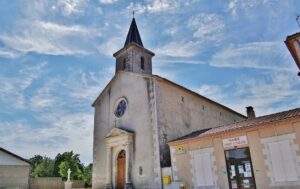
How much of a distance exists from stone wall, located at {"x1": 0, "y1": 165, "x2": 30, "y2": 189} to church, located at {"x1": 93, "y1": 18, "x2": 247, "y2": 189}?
17.9 ft

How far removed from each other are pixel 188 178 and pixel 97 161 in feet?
29.4

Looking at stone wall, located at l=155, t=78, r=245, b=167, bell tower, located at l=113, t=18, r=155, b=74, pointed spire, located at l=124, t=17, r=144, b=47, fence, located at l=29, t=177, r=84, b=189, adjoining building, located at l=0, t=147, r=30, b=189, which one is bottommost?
fence, located at l=29, t=177, r=84, b=189

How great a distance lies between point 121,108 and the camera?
21.2 m

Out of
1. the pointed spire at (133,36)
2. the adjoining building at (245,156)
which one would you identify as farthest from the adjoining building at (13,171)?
the pointed spire at (133,36)

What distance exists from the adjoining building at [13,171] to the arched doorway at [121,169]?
25.3ft

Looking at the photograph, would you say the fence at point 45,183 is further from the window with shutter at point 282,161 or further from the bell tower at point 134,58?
the window with shutter at point 282,161

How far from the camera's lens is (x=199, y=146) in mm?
15289

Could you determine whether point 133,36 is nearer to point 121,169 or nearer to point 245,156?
point 121,169

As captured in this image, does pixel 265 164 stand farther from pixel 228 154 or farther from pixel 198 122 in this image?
pixel 198 122

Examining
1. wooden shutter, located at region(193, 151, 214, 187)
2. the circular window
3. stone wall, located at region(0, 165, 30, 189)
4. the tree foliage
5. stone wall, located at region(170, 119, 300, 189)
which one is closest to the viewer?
stone wall, located at region(170, 119, 300, 189)

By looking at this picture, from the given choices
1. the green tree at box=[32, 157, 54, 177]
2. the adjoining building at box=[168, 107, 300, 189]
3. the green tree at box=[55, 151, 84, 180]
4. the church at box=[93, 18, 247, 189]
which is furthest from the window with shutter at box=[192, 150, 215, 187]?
the green tree at box=[32, 157, 54, 177]

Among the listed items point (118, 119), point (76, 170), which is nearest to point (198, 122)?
point (118, 119)

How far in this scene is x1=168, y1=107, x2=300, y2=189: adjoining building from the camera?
40.0ft

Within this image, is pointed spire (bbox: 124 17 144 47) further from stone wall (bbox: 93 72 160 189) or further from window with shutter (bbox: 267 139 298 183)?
window with shutter (bbox: 267 139 298 183)
